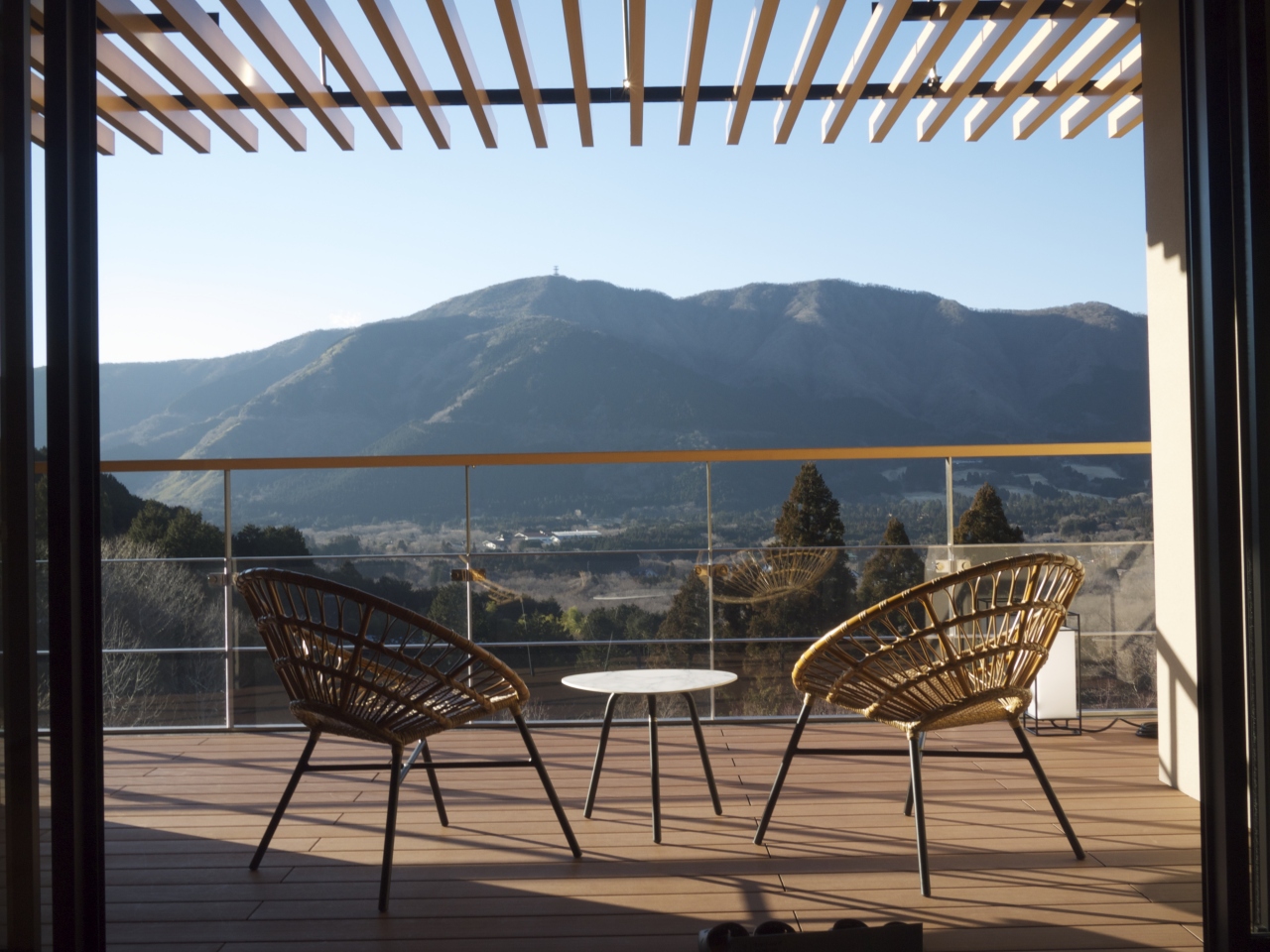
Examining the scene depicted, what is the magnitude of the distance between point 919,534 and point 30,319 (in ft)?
10.1

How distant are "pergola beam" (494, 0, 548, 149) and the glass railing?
1382mm

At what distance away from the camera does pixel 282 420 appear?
2595cm

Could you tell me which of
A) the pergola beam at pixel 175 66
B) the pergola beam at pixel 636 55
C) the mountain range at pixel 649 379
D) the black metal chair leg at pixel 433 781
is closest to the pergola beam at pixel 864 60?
the pergola beam at pixel 636 55

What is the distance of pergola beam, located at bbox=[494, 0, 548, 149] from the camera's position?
2.78 metres

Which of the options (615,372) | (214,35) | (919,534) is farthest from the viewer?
(615,372)

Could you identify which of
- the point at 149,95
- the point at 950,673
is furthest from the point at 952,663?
the point at 149,95

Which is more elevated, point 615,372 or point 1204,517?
point 615,372

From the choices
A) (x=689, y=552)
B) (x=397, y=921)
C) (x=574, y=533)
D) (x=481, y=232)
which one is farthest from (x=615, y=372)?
(x=397, y=921)

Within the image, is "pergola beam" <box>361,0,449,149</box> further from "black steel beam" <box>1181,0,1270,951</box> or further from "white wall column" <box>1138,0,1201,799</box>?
"white wall column" <box>1138,0,1201,799</box>

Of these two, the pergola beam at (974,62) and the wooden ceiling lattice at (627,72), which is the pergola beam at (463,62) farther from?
the pergola beam at (974,62)

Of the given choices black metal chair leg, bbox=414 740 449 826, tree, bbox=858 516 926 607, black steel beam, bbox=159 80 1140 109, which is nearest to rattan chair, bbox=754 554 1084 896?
black metal chair leg, bbox=414 740 449 826

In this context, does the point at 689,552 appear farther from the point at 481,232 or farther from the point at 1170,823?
the point at 481,232

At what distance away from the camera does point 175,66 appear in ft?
9.85

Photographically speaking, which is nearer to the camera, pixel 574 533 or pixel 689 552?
pixel 689 552
